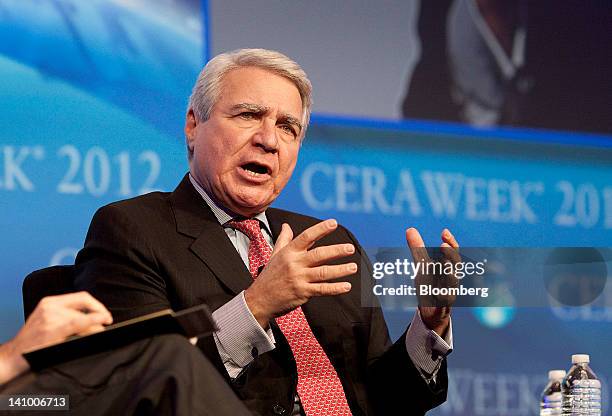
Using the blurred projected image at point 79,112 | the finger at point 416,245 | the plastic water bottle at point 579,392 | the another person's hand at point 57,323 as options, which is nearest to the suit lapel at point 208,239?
the finger at point 416,245

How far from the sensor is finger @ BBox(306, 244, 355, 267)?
2.08 meters

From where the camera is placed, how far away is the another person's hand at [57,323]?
162cm

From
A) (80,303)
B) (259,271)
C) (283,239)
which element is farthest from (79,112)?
(80,303)

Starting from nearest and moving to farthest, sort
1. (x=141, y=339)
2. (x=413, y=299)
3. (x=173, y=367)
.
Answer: (x=173, y=367) < (x=141, y=339) < (x=413, y=299)

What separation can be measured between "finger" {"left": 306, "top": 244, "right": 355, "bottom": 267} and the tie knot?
0.49 m

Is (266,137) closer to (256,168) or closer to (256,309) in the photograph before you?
(256,168)

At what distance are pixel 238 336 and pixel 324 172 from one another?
1.43 metres

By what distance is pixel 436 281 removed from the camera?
235cm

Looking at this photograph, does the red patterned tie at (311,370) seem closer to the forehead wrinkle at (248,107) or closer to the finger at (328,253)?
the finger at (328,253)

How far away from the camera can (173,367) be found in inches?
56.4

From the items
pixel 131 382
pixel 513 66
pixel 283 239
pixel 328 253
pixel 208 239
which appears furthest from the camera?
pixel 513 66

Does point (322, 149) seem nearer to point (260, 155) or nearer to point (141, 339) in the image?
point (260, 155)

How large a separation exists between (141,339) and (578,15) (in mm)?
3002

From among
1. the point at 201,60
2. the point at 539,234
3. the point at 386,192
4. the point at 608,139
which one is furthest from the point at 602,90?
the point at 201,60
